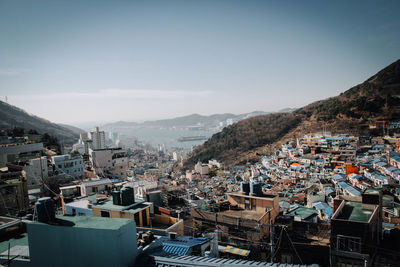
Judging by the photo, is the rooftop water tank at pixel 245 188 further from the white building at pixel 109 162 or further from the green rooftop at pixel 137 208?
the white building at pixel 109 162

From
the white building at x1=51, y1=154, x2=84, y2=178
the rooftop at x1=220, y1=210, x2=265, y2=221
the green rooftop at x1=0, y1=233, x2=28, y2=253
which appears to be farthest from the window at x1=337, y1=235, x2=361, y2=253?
the white building at x1=51, y1=154, x2=84, y2=178

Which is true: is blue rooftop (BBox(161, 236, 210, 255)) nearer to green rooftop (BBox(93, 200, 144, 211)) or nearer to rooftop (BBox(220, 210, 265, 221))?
green rooftop (BBox(93, 200, 144, 211))

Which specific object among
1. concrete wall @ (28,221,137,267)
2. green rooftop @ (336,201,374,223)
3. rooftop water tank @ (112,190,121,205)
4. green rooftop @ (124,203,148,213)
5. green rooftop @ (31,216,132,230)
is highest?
green rooftop @ (31,216,132,230)

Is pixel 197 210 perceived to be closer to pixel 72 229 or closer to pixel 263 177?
pixel 72 229

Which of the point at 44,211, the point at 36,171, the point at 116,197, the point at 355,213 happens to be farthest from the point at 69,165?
the point at 355,213

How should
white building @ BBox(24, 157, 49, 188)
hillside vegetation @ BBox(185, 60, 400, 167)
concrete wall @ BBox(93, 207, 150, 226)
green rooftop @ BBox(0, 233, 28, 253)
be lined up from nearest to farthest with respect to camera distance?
green rooftop @ BBox(0, 233, 28, 253) → concrete wall @ BBox(93, 207, 150, 226) → white building @ BBox(24, 157, 49, 188) → hillside vegetation @ BBox(185, 60, 400, 167)
